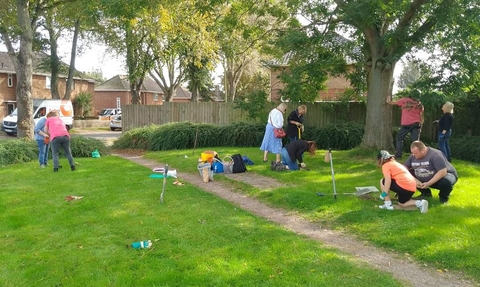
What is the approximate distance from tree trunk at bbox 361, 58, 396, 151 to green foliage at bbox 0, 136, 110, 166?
9.75 meters

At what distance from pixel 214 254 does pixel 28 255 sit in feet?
7.66

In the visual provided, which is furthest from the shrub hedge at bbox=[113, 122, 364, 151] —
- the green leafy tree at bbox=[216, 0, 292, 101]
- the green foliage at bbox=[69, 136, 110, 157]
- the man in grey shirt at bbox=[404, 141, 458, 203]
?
the man in grey shirt at bbox=[404, 141, 458, 203]

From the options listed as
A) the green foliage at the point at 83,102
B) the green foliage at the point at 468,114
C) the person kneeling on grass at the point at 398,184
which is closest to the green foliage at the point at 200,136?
the green foliage at the point at 468,114

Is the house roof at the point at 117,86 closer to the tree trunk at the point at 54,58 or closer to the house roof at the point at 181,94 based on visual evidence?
the house roof at the point at 181,94

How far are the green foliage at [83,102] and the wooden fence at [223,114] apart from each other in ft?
74.4

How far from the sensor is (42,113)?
1099 inches

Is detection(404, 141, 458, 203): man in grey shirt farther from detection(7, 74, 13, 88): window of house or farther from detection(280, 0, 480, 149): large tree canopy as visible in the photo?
detection(7, 74, 13, 88): window of house

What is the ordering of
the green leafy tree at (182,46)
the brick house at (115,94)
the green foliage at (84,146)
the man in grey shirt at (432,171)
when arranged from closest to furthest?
the man in grey shirt at (432,171) → the green foliage at (84,146) → the green leafy tree at (182,46) → the brick house at (115,94)

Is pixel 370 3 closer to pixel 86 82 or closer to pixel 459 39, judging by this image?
pixel 459 39

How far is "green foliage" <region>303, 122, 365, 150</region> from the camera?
1695 cm

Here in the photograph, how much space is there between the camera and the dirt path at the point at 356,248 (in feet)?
15.7

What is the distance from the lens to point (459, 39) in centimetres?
1034

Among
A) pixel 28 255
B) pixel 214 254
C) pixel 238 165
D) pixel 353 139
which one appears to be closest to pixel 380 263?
pixel 214 254

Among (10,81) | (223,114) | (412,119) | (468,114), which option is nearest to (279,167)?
(412,119)
